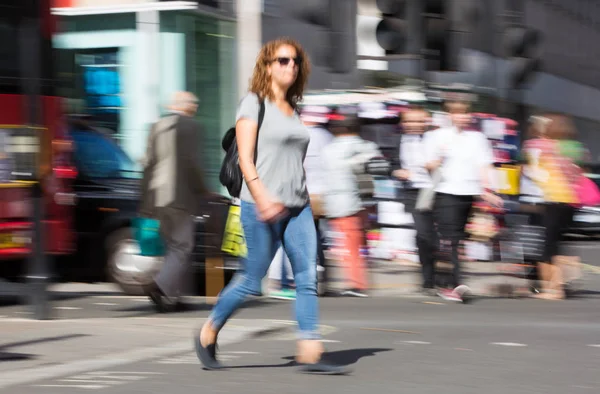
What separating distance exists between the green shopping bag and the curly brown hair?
3956mm

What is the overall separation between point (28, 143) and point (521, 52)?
6.67 m

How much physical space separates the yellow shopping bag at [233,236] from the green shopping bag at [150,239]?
4.97 ft

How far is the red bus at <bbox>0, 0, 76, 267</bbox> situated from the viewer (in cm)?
995

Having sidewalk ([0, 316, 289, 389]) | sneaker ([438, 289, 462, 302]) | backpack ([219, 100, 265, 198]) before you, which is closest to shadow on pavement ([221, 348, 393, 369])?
sidewalk ([0, 316, 289, 389])

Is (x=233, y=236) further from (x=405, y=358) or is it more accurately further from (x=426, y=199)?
(x=405, y=358)

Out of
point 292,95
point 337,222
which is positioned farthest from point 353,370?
point 337,222

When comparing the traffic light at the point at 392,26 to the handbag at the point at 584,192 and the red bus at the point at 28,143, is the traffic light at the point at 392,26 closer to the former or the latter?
the handbag at the point at 584,192

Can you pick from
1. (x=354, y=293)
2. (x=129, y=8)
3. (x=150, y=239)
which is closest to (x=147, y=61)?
(x=129, y=8)

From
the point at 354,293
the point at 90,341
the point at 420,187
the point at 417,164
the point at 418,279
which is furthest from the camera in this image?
the point at 418,279

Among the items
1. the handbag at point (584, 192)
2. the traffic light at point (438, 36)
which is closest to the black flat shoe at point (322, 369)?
the handbag at point (584, 192)

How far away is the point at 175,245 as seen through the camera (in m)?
10.8

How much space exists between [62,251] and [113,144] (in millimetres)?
1859

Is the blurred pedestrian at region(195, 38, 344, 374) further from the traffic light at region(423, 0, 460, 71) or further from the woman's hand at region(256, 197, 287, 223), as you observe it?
the traffic light at region(423, 0, 460, 71)

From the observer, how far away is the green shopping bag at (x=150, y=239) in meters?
11.0
